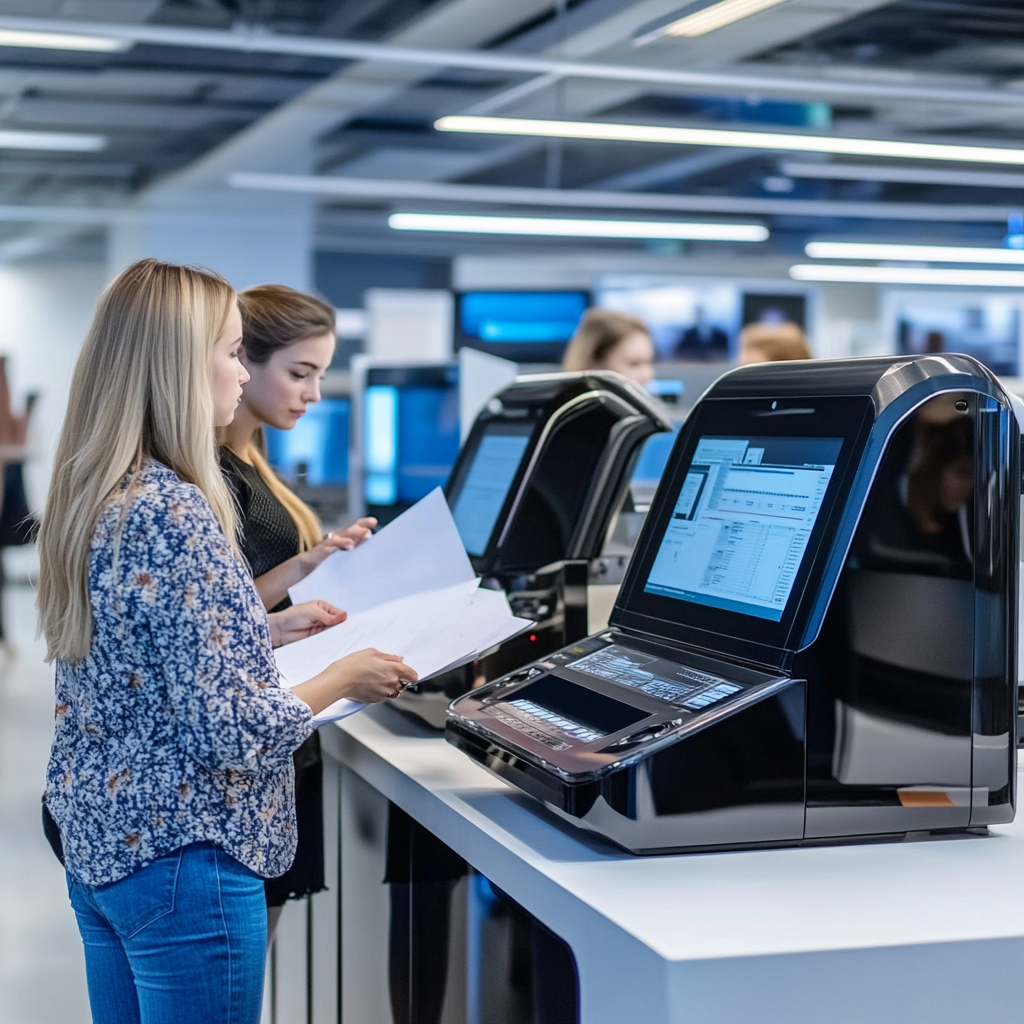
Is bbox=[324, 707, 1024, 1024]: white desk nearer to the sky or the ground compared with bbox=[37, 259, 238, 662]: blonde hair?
nearer to the ground

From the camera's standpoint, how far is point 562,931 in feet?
3.48

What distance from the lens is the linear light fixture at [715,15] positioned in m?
5.46

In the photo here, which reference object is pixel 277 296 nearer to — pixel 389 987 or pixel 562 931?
pixel 389 987

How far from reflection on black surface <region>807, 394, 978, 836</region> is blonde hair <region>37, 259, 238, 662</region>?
57cm

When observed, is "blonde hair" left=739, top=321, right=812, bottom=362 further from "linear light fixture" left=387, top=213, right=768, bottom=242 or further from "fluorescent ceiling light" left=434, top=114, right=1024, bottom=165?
"linear light fixture" left=387, top=213, right=768, bottom=242

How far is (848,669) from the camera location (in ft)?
3.82

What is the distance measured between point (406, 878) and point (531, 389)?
0.72m

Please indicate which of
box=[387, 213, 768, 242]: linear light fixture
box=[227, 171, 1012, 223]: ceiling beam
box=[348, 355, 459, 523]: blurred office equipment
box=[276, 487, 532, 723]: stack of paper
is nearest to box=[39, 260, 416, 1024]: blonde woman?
box=[276, 487, 532, 723]: stack of paper

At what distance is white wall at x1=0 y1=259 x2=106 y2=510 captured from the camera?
45.4ft

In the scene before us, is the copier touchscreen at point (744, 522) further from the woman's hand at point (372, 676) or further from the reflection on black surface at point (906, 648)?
the woman's hand at point (372, 676)

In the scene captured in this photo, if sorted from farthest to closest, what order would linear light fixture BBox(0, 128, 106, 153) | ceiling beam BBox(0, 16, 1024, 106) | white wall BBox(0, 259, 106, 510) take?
white wall BBox(0, 259, 106, 510), linear light fixture BBox(0, 128, 106, 153), ceiling beam BBox(0, 16, 1024, 106)

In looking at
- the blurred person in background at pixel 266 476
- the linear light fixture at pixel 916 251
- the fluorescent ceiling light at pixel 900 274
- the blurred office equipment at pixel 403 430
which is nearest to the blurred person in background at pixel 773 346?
the blurred office equipment at pixel 403 430

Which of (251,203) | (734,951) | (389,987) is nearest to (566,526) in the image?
(389,987)

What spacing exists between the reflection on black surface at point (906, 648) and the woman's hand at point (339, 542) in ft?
2.31
